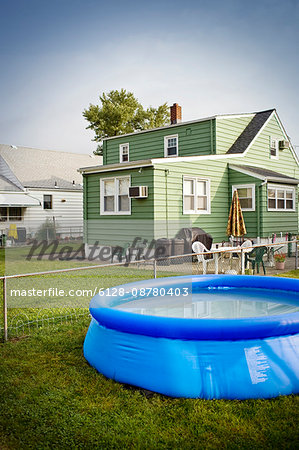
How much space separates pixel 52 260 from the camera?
53.7ft

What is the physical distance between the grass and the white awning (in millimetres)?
21699

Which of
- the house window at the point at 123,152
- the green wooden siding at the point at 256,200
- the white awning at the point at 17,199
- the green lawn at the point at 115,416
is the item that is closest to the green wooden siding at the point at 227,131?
the green wooden siding at the point at 256,200

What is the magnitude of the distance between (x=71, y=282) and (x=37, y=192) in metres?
18.0

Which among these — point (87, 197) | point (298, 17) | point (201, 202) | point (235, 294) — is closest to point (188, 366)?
point (235, 294)

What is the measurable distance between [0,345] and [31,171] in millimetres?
24836

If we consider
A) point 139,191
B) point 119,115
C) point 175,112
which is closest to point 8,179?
point 175,112

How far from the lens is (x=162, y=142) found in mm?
20750

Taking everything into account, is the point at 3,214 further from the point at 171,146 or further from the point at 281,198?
the point at 281,198

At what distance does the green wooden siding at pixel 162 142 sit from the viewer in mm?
18422

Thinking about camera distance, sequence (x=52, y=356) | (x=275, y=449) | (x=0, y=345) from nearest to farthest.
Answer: (x=275, y=449) < (x=52, y=356) < (x=0, y=345)

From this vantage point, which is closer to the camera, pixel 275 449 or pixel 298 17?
pixel 275 449

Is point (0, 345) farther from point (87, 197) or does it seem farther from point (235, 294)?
point (87, 197)

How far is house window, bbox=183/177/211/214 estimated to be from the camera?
15889 millimetres

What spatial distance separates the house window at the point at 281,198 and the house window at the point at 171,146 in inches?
206
